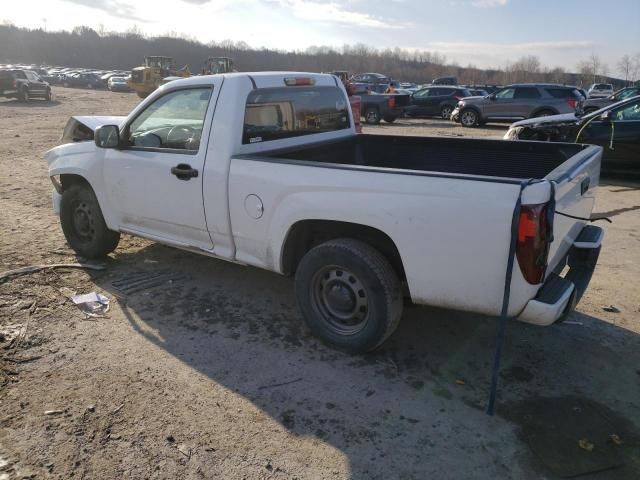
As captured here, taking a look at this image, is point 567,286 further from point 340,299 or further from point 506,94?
point 506,94

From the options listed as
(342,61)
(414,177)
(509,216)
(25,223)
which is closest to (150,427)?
(414,177)

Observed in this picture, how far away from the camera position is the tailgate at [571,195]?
2.91 m

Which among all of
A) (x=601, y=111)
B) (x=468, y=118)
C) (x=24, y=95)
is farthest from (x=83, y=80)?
(x=601, y=111)

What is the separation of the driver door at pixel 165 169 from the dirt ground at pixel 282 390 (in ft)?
2.08

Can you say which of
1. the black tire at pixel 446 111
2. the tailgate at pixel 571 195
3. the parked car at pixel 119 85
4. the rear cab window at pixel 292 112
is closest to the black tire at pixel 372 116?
the black tire at pixel 446 111

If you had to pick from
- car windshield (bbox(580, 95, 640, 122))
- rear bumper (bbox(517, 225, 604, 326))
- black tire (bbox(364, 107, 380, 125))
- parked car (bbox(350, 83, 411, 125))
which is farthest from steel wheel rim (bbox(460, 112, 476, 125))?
rear bumper (bbox(517, 225, 604, 326))

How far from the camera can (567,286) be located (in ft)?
9.91

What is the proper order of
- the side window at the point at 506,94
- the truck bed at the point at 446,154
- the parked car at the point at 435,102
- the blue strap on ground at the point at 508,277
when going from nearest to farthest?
the blue strap on ground at the point at 508,277
the truck bed at the point at 446,154
the side window at the point at 506,94
the parked car at the point at 435,102

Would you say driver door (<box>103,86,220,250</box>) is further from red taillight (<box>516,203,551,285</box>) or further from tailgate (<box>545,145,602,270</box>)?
tailgate (<box>545,145,602,270</box>)

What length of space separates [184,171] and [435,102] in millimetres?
21399

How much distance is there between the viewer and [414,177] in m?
2.94

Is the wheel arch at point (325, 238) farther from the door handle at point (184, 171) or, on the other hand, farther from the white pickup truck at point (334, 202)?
the door handle at point (184, 171)

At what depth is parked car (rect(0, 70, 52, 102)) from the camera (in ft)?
94.8

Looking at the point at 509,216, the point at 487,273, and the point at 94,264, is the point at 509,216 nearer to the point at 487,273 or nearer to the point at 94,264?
the point at 487,273
